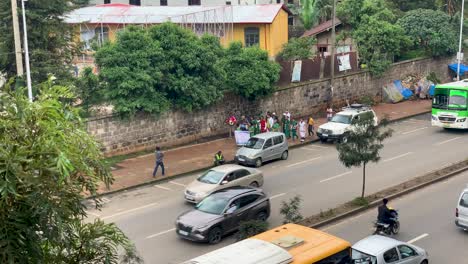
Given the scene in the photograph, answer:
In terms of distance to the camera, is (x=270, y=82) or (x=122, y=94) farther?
(x=270, y=82)

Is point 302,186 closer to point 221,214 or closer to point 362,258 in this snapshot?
point 221,214

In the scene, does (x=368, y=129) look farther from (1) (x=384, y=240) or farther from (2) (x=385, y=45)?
(2) (x=385, y=45)

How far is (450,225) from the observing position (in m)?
19.2

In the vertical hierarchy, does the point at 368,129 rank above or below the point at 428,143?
above

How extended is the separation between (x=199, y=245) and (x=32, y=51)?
1532 cm

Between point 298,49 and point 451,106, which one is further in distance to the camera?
point 298,49

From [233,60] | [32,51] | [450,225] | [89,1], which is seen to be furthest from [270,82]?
[89,1]

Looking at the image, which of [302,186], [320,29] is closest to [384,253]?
[302,186]

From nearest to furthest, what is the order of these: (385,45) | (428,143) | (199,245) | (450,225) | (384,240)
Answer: (384,240) → (199,245) → (450,225) → (428,143) → (385,45)

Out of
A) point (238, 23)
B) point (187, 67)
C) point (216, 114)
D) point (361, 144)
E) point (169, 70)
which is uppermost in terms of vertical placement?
point (238, 23)

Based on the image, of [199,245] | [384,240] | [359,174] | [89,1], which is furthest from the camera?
[89,1]

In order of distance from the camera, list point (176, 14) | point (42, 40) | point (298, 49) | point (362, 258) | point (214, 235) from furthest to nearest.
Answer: point (176, 14) < point (298, 49) < point (42, 40) < point (214, 235) < point (362, 258)

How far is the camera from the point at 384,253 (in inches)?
570

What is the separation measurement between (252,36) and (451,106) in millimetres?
20069
